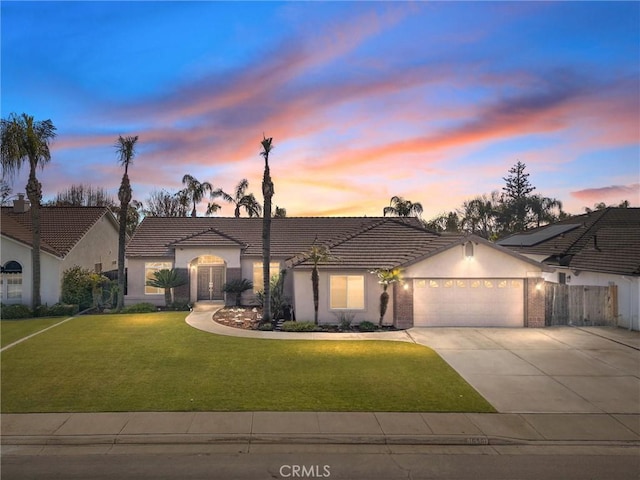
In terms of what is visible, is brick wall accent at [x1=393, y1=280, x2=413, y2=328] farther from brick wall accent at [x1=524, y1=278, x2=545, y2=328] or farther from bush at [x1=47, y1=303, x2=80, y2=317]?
bush at [x1=47, y1=303, x2=80, y2=317]

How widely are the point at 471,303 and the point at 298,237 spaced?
13.1m

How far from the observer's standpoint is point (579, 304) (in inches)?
765

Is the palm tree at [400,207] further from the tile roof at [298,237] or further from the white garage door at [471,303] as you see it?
the white garage door at [471,303]

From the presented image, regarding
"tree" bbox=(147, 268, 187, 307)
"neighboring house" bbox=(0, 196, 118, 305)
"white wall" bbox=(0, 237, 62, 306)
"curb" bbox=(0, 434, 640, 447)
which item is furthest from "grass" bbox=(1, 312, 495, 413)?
"neighboring house" bbox=(0, 196, 118, 305)

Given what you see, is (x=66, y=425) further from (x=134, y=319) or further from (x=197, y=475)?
(x=134, y=319)

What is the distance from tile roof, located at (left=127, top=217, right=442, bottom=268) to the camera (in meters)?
21.0

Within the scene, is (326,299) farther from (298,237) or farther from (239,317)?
(298,237)

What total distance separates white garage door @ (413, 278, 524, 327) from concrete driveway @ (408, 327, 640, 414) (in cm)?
67

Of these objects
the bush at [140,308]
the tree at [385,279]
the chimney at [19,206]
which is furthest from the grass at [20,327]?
the tree at [385,279]

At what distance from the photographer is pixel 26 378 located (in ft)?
38.9

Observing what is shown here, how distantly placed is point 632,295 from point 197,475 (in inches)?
762

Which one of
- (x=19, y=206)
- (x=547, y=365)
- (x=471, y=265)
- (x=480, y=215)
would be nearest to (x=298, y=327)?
(x=471, y=265)

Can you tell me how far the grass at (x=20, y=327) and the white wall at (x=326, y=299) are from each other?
37.8 ft

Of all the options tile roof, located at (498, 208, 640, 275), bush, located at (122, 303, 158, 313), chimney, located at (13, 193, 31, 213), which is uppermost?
chimney, located at (13, 193, 31, 213)
